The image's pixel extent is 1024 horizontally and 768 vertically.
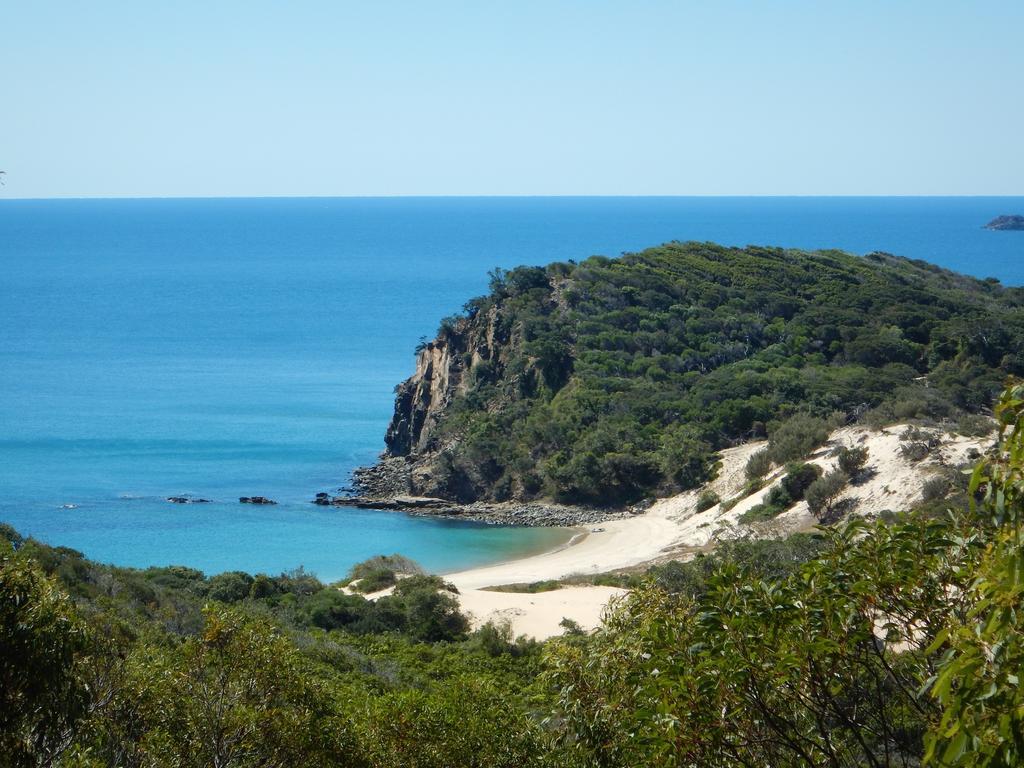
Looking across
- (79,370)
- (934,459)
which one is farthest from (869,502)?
(79,370)

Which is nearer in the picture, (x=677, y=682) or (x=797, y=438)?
(x=677, y=682)

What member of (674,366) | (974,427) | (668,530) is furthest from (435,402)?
(974,427)

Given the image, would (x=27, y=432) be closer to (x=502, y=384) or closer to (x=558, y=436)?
(x=502, y=384)

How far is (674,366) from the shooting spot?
191 feet

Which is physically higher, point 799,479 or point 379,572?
point 799,479

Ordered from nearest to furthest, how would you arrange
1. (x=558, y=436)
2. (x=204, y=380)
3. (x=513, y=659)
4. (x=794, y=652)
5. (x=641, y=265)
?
(x=794, y=652), (x=513, y=659), (x=558, y=436), (x=641, y=265), (x=204, y=380)

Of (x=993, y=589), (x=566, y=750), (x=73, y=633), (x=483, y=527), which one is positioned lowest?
(x=483, y=527)

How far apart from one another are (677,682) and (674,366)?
5247cm

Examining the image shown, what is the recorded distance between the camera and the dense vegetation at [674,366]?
49.7 metres

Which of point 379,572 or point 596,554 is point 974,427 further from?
point 379,572

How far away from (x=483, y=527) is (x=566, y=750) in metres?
40.0

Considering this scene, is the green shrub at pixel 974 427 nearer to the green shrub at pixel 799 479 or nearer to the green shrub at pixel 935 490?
the green shrub at pixel 935 490

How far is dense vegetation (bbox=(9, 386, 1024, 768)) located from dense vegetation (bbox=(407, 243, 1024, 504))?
3884 cm

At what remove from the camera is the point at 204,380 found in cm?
8331
